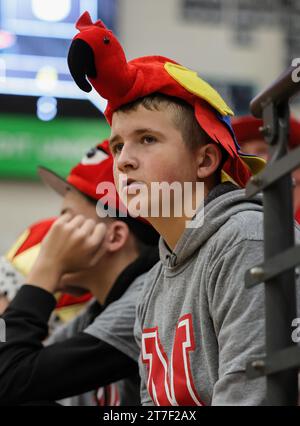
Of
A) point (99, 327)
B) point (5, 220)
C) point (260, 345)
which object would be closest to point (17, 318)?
point (99, 327)

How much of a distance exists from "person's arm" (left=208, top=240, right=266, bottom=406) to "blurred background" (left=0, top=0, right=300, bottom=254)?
14.1 ft

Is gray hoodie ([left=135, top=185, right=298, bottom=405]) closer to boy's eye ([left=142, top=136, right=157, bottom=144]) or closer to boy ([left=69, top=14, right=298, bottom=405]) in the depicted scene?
→ boy ([left=69, top=14, right=298, bottom=405])

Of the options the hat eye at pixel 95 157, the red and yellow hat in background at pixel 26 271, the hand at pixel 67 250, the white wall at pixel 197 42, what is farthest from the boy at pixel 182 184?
the white wall at pixel 197 42

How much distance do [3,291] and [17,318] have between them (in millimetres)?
549

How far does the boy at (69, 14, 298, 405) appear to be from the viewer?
1257 mm

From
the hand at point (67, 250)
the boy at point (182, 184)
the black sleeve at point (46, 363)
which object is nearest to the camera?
the boy at point (182, 184)

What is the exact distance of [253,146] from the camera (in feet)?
7.94

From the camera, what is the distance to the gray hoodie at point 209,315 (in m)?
1.14

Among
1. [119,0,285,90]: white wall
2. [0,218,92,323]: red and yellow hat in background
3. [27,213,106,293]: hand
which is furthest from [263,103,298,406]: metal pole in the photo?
[119,0,285,90]: white wall

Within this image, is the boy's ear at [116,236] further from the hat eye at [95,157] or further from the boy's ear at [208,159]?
the boy's ear at [208,159]

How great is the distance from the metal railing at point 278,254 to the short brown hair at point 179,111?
1.09 feet

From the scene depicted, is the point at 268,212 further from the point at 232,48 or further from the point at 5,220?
the point at 232,48

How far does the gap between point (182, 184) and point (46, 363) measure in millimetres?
511
